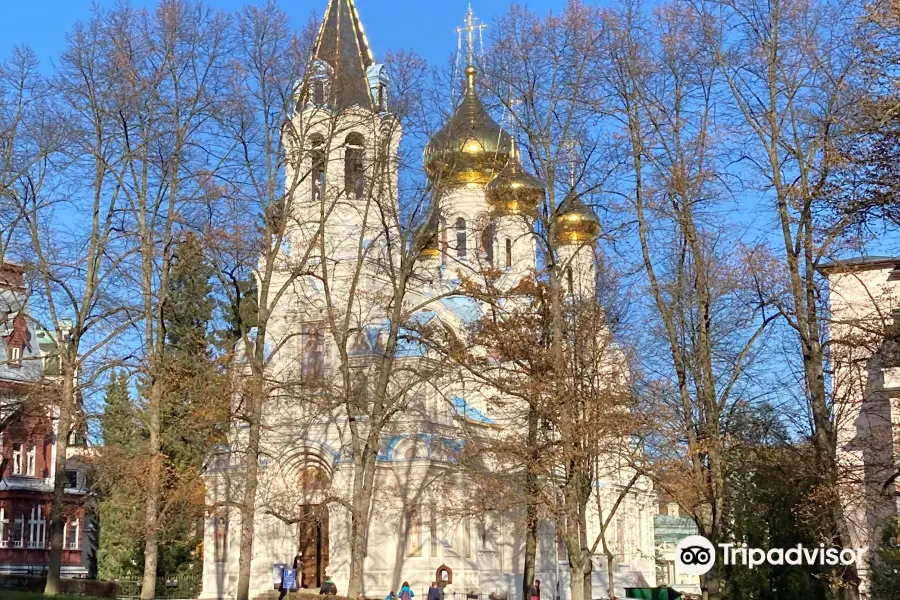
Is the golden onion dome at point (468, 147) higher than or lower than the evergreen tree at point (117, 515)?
higher

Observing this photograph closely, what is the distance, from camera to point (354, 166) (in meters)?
27.6

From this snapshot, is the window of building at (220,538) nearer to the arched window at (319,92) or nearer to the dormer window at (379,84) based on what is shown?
the dormer window at (379,84)

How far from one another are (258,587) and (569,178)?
1713cm

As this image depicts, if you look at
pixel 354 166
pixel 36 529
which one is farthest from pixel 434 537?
pixel 36 529

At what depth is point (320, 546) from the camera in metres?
33.0

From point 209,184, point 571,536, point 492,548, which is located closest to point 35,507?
point 492,548

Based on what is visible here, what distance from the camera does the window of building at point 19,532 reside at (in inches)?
1717

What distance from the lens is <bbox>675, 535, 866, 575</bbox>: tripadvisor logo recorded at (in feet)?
60.6

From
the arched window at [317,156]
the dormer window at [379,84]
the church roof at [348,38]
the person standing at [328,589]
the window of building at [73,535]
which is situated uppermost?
the church roof at [348,38]

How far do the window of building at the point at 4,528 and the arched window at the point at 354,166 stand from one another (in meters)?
20.2

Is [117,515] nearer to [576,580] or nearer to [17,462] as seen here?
[17,462]

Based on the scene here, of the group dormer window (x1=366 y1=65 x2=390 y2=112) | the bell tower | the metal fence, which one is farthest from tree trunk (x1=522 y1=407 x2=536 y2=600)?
the metal fence

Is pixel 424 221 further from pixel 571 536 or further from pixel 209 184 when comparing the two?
pixel 571 536

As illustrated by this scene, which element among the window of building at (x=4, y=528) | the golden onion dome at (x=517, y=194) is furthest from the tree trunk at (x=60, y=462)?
the window of building at (x=4, y=528)
